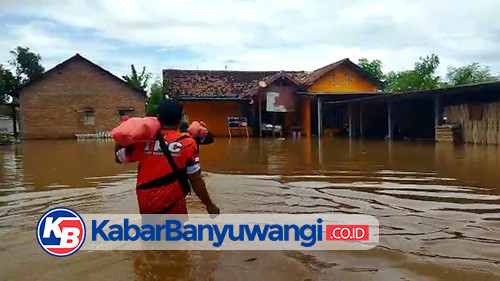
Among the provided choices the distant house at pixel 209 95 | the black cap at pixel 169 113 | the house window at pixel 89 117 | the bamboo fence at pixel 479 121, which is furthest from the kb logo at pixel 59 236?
the house window at pixel 89 117

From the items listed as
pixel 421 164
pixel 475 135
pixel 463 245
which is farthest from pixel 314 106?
pixel 463 245

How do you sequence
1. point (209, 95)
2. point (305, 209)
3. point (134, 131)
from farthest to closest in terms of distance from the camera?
A: point (209, 95) → point (305, 209) → point (134, 131)

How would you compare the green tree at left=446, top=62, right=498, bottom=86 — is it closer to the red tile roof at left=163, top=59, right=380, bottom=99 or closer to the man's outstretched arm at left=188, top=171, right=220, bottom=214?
the red tile roof at left=163, top=59, right=380, bottom=99

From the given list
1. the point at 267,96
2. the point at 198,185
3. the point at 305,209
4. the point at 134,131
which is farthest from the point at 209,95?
the point at 134,131

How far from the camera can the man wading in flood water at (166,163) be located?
355 cm

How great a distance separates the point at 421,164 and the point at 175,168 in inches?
356

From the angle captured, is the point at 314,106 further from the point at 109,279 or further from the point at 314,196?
the point at 109,279

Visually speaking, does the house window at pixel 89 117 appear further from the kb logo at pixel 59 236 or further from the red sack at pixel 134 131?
the red sack at pixel 134 131

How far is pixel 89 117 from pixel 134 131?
31592 mm

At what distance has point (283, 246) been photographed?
4.46 m

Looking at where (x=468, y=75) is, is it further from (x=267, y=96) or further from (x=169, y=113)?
(x=169, y=113)

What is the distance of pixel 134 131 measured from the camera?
11.2ft

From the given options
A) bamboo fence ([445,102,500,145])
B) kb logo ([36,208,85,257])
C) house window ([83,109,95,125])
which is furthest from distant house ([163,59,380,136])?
kb logo ([36,208,85,257])

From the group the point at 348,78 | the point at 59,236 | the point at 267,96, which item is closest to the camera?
the point at 59,236
